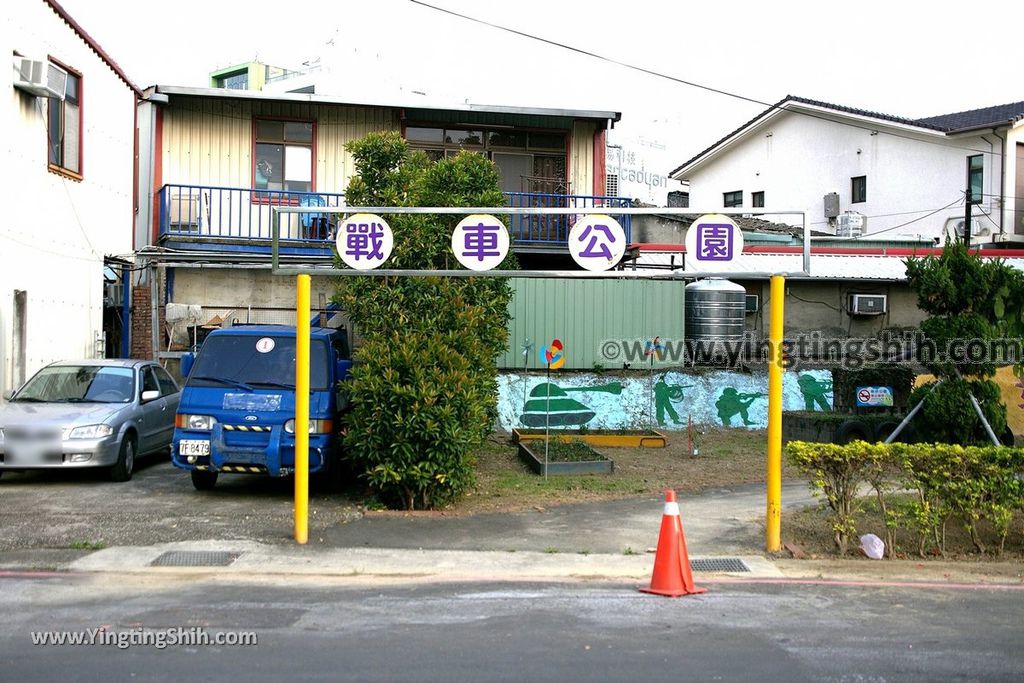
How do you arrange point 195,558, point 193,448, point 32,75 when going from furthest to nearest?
point 32,75, point 193,448, point 195,558

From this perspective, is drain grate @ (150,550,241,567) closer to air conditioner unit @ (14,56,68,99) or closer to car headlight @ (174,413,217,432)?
car headlight @ (174,413,217,432)

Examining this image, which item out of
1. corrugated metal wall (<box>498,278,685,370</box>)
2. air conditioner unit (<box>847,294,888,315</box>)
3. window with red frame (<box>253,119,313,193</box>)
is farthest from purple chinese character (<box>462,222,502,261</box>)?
air conditioner unit (<box>847,294,888,315</box>)

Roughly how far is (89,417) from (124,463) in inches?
30.7

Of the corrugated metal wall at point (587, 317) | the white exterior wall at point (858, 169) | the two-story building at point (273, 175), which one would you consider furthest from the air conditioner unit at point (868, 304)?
the white exterior wall at point (858, 169)

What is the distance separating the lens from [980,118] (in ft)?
96.1

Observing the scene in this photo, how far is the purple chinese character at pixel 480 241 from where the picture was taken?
9.87 metres

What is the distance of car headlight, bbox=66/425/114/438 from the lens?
459 inches

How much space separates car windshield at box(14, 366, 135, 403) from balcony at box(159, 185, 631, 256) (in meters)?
5.50

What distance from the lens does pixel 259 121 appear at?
782 inches

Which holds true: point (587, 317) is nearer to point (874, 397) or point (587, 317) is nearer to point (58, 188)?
point (874, 397)

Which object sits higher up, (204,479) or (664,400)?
(664,400)

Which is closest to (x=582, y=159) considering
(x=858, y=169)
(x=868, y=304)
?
(x=868, y=304)

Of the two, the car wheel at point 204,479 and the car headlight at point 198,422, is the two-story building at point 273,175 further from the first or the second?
the car headlight at point 198,422

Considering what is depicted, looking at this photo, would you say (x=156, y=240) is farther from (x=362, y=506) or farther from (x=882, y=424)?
(x=882, y=424)
